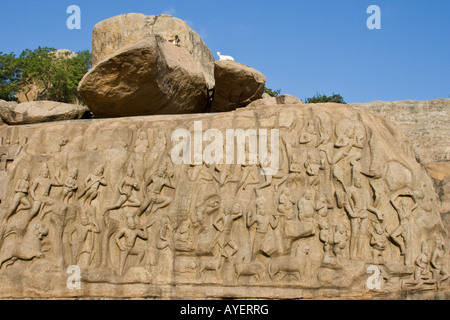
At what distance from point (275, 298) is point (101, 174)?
437 cm

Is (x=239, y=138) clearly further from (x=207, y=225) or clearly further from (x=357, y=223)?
(x=357, y=223)

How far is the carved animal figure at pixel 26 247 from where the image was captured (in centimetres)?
954

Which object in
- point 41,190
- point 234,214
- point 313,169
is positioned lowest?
point 234,214

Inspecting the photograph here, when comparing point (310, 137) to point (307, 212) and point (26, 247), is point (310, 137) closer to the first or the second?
point (307, 212)

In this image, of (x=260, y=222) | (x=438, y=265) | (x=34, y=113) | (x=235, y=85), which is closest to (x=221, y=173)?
(x=260, y=222)

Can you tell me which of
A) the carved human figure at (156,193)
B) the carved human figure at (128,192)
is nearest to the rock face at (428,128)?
the carved human figure at (156,193)

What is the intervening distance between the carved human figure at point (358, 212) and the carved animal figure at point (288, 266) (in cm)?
97

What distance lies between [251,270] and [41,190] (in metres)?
A: 4.71

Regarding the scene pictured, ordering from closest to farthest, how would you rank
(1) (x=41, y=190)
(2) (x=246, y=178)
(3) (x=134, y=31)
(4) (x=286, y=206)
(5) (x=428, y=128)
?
(4) (x=286, y=206)
(2) (x=246, y=178)
(1) (x=41, y=190)
(5) (x=428, y=128)
(3) (x=134, y=31)

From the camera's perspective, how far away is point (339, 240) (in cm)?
902

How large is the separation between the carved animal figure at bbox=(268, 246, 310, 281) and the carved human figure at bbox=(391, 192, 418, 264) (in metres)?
1.80

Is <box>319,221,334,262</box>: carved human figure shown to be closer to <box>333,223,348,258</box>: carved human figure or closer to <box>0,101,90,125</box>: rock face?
<box>333,223,348,258</box>: carved human figure

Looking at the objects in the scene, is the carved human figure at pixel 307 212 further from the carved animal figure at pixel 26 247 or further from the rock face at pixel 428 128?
the carved animal figure at pixel 26 247
